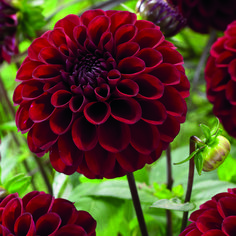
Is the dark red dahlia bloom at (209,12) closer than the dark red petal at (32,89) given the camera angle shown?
No

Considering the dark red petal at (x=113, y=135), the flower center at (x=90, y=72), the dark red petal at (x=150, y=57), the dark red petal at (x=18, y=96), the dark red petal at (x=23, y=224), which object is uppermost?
the dark red petal at (x=150, y=57)

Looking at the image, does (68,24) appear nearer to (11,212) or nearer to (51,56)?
(51,56)

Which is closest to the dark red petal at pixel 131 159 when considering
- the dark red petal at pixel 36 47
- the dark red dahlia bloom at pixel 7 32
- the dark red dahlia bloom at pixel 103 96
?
the dark red dahlia bloom at pixel 103 96

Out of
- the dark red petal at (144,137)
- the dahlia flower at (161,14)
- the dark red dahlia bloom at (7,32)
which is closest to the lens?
the dark red petal at (144,137)

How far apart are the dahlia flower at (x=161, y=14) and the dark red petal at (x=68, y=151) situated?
156 millimetres

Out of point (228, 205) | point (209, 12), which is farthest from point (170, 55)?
point (209, 12)

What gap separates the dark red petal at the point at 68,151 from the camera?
0.23 m

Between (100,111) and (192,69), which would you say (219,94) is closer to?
(100,111)

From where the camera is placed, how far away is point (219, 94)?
1.28 feet

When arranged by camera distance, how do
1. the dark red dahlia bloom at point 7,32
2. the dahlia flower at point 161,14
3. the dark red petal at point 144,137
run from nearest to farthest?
the dark red petal at point 144,137 < the dahlia flower at point 161,14 < the dark red dahlia bloom at point 7,32

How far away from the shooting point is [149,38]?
0.86 ft

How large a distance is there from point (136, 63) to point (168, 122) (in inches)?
1.9

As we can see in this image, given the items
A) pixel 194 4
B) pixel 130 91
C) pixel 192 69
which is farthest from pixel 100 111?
pixel 192 69

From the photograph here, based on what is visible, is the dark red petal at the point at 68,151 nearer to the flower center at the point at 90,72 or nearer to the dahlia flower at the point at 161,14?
the flower center at the point at 90,72
